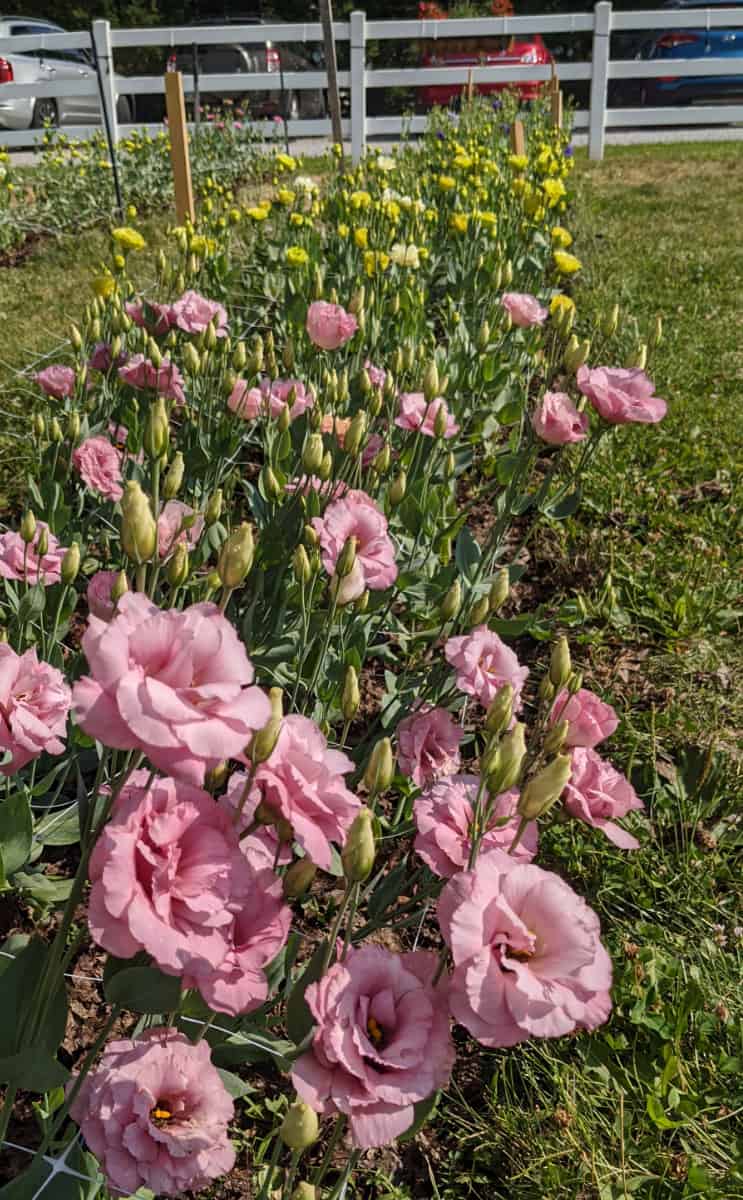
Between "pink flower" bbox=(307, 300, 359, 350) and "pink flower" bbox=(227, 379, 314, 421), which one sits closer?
"pink flower" bbox=(227, 379, 314, 421)

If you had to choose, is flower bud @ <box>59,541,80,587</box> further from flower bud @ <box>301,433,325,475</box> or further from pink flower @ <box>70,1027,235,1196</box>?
pink flower @ <box>70,1027,235,1196</box>

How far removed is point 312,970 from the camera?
0.77 meters

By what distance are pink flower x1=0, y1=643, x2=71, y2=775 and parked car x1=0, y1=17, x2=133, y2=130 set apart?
9.80 meters

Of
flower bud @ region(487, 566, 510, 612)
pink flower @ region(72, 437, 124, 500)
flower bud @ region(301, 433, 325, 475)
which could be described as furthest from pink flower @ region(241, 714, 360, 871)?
pink flower @ region(72, 437, 124, 500)

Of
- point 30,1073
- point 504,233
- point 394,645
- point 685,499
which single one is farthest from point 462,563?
point 504,233

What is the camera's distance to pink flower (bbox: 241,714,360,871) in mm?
737

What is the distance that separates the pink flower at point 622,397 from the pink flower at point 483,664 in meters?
0.57

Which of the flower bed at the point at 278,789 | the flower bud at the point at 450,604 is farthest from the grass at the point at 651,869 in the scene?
the flower bud at the point at 450,604

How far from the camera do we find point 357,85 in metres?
9.38

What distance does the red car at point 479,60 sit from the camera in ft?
32.8

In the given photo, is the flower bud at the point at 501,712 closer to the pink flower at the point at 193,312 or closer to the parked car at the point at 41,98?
the pink flower at the point at 193,312

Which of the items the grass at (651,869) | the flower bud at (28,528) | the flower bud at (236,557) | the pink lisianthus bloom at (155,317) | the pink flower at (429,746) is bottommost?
the grass at (651,869)

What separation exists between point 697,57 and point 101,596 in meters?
11.5

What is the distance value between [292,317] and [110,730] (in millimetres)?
2396
